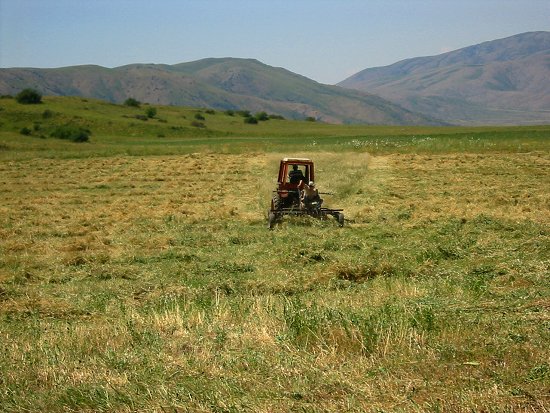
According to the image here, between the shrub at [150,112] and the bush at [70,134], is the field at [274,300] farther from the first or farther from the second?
the shrub at [150,112]

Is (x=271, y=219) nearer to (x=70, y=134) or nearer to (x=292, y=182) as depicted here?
(x=292, y=182)

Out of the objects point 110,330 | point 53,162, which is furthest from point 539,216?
point 53,162

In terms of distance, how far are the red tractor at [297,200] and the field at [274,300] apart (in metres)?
0.52

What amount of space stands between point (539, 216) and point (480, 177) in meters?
13.0

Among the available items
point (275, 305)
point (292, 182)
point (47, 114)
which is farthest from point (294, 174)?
point (47, 114)

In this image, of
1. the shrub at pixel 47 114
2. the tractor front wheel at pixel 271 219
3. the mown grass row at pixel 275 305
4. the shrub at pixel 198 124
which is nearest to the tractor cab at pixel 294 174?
the mown grass row at pixel 275 305

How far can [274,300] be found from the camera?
8547 millimetres

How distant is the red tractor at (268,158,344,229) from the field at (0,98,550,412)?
1.70 ft

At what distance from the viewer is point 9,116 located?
75.5m

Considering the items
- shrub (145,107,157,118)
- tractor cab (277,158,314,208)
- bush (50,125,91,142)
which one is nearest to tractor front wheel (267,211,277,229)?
tractor cab (277,158,314,208)

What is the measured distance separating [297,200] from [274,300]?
10623mm

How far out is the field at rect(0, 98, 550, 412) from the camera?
4895 millimetres

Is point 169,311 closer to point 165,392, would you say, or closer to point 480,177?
point 165,392

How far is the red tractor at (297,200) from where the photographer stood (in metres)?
17.5
